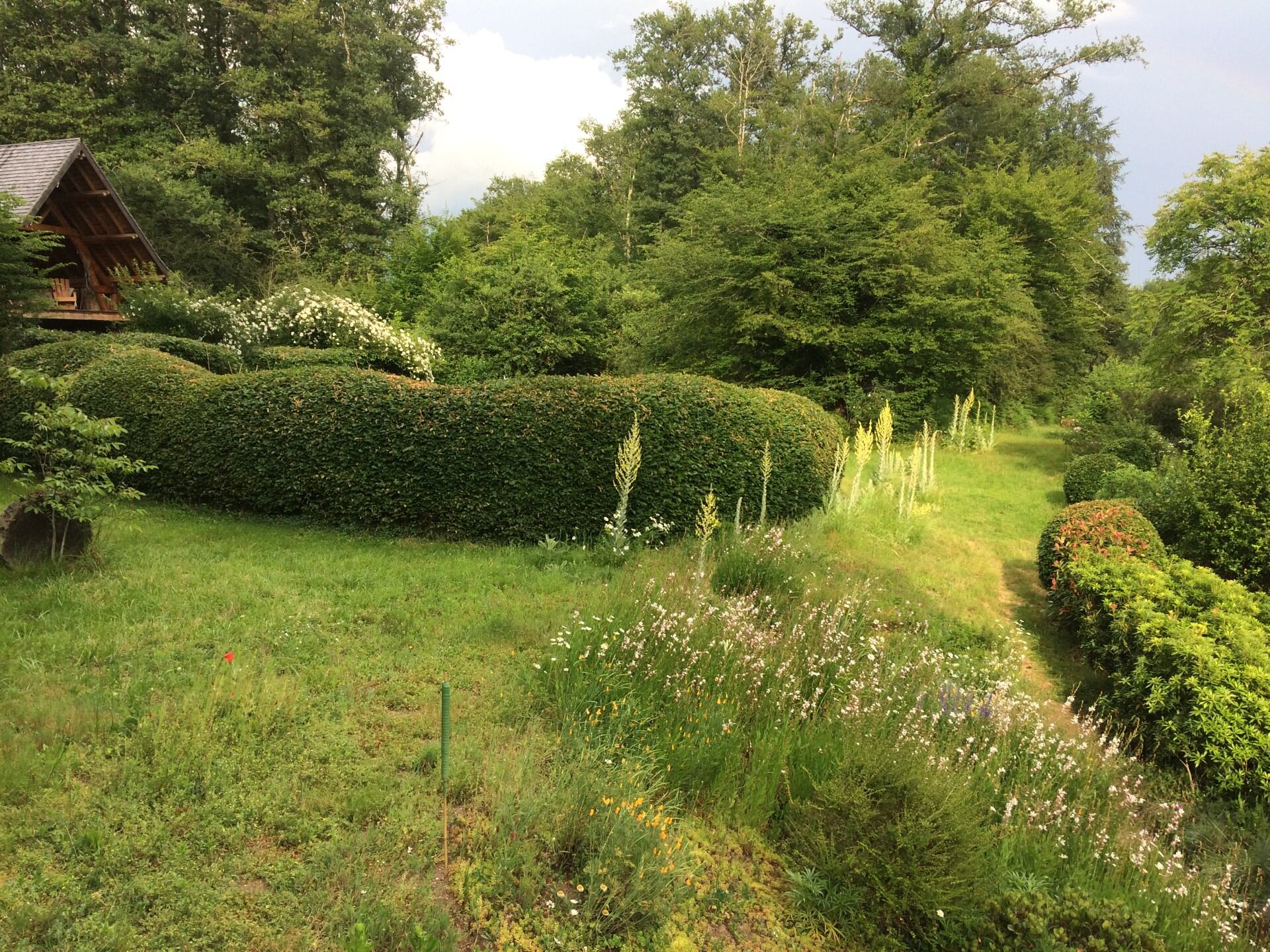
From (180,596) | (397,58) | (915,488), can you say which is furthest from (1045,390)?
(397,58)

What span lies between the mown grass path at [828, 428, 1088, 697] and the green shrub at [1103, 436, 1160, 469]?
1063 mm

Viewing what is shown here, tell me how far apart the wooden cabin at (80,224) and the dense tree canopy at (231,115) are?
9.86 m

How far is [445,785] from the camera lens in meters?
2.92

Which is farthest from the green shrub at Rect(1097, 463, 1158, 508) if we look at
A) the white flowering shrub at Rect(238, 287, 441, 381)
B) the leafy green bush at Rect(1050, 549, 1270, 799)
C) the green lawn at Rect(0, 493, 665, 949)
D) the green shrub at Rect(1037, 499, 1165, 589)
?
the white flowering shrub at Rect(238, 287, 441, 381)

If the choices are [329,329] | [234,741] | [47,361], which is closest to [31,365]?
[47,361]

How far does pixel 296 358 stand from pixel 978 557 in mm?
Result: 14189

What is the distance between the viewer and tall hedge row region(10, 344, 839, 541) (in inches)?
299

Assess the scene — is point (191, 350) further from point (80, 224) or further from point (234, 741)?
point (234, 741)

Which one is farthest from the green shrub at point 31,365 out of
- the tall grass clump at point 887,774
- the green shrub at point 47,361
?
the tall grass clump at point 887,774

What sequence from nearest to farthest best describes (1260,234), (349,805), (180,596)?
(349,805) → (180,596) → (1260,234)

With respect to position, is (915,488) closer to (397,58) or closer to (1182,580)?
(1182,580)

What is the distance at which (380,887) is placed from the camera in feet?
8.27

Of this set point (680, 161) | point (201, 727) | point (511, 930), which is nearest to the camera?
point (511, 930)

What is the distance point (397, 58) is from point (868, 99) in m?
24.4
